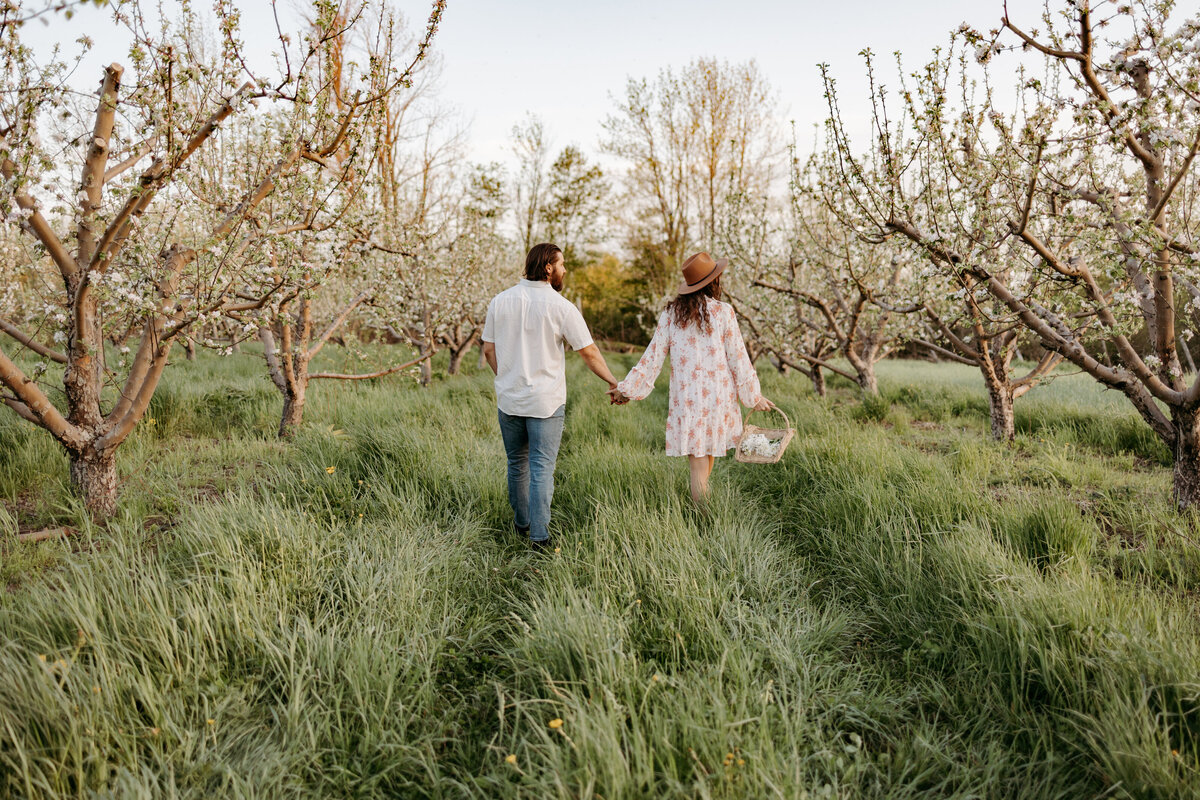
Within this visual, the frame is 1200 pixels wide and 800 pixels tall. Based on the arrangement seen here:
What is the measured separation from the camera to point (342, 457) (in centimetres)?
476

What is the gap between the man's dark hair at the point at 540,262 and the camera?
374 centimetres

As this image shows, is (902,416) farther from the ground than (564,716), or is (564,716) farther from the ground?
(902,416)

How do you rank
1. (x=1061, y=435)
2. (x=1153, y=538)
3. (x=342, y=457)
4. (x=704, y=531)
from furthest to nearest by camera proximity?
(x=1061, y=435) < (x=342, y=457) < (x=704, y=531) < (x=1153, y=538)

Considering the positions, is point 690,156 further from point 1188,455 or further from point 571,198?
point 1188,455

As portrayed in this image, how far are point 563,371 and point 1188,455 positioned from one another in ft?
13.7

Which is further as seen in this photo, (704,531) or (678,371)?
(678,371)

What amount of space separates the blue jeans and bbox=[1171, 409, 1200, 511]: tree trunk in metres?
4.12

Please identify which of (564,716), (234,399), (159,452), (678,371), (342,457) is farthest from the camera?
(234,399)

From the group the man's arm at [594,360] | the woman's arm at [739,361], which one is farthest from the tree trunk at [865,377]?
the man's arm at [594,360]

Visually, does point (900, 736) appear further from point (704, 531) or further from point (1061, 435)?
point (1061, 435)

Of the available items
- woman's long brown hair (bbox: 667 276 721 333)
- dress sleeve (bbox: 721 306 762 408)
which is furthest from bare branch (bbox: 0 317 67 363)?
dress sleeve (bbox: 721 306 762 408)

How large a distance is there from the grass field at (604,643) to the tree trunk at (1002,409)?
6.83 feet

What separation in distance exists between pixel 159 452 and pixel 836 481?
5692 millimetres

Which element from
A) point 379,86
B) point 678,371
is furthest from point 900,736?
point 379,86
